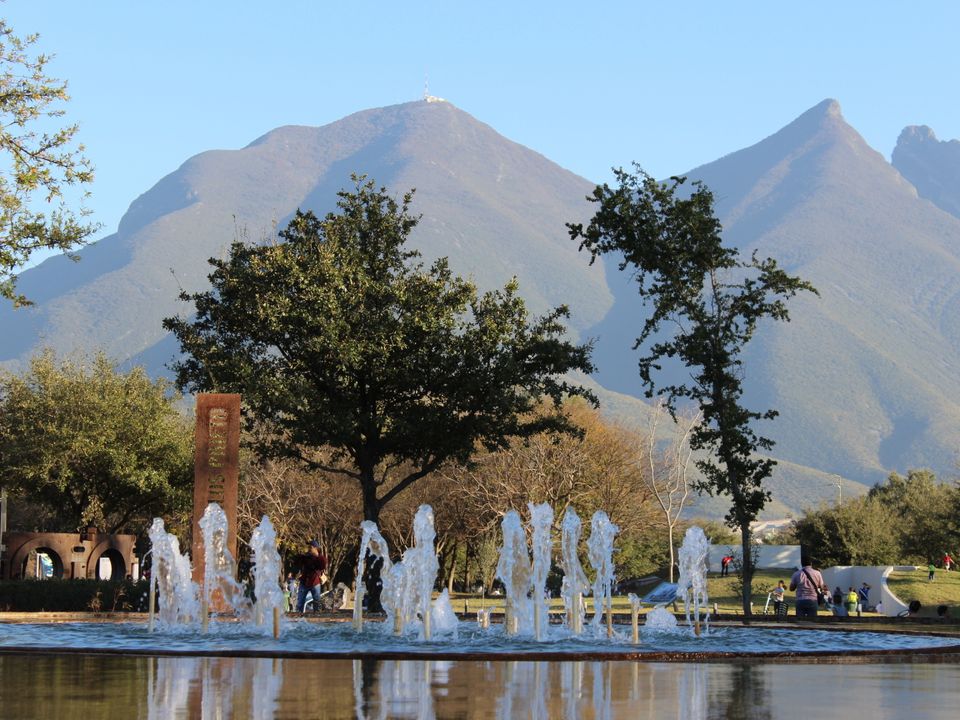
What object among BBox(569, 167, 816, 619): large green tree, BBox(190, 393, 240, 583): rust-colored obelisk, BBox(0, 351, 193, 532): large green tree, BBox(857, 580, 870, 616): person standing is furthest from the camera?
BBox(0, 351, 193, 532): large green tree

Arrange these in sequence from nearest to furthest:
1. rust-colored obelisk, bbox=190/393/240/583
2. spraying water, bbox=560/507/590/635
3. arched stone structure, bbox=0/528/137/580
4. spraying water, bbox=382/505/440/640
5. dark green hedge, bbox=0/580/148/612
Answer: spraying water, bbox=382/505/440/640 → spraying water, bbox=560/507/590/635 → rust-colored obelisk, bbox=190/393/240/583 → dark green hedge, bbox=0/580/148/612 → arched stone structure, bbox=0/528/137/580

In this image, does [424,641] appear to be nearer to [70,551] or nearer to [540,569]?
[540,569]

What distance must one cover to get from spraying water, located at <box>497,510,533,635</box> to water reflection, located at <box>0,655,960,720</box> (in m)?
7.11

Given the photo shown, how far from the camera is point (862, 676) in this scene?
610 inches

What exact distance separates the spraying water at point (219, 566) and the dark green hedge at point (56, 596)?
8.67 feet

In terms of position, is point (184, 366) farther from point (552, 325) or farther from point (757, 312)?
point (757, 312)

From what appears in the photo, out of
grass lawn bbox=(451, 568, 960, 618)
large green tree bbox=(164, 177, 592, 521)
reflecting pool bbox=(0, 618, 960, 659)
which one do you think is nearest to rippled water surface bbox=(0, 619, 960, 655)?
reflecting pool bbox=(0, 618, 960, 659)

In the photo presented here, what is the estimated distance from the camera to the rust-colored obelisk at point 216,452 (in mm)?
Result: 30938

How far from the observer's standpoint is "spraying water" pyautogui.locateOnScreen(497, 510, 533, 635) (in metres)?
23.9

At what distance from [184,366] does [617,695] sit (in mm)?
29429

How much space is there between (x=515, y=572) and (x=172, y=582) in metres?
6.55

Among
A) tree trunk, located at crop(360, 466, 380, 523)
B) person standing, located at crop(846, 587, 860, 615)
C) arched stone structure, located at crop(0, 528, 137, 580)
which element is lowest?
person standing, located at crop(846, 587, 860, 615)

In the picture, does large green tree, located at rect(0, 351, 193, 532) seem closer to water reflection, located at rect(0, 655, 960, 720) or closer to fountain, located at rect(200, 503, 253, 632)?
fountain, located at rect(200, 503, 253, 632)

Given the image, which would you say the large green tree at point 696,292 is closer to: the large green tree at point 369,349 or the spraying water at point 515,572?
the large green tree at point 369,349
